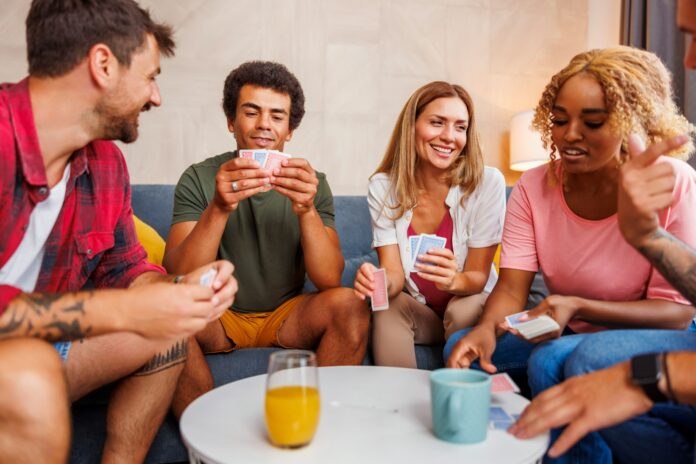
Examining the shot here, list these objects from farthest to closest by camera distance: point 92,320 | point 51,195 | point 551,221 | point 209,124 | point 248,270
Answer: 1. point 209,124
2. point 248,270
3. point 551,221
4. point 51,195
5. point 92,320

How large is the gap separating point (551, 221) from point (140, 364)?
125 centimetres

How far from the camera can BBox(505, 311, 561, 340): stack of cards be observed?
144cm

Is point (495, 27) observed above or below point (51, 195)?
above

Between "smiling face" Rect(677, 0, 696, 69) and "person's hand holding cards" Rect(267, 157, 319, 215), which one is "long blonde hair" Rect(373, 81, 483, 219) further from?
"smiling face" Rect(677, 0, 696, 69)

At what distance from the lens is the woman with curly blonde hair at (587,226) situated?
158 cm

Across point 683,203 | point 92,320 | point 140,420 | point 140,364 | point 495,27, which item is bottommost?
point 140,420

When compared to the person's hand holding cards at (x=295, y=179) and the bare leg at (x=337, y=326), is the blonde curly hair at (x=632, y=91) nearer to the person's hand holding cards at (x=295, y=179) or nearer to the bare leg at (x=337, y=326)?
the person's hand holding cards at (x=295, y=179)

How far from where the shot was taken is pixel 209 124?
136 inches

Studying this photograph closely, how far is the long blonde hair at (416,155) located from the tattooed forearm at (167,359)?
999 millimetres

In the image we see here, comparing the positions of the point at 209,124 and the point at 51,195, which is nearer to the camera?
the point at 51,195

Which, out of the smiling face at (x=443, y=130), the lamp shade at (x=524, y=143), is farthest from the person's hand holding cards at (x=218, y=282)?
the lamp shade at (x=524, y=143)

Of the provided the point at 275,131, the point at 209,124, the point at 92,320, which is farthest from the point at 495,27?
the point at 92,320

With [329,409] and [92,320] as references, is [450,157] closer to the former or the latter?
[329,409]

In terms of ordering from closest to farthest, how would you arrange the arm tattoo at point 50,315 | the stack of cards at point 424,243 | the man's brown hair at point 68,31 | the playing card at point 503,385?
the arm tattoo at point 50,315, the playing card at point 503,385, the man's brown hair at point 68,31, the stack of cards at point 424,243
